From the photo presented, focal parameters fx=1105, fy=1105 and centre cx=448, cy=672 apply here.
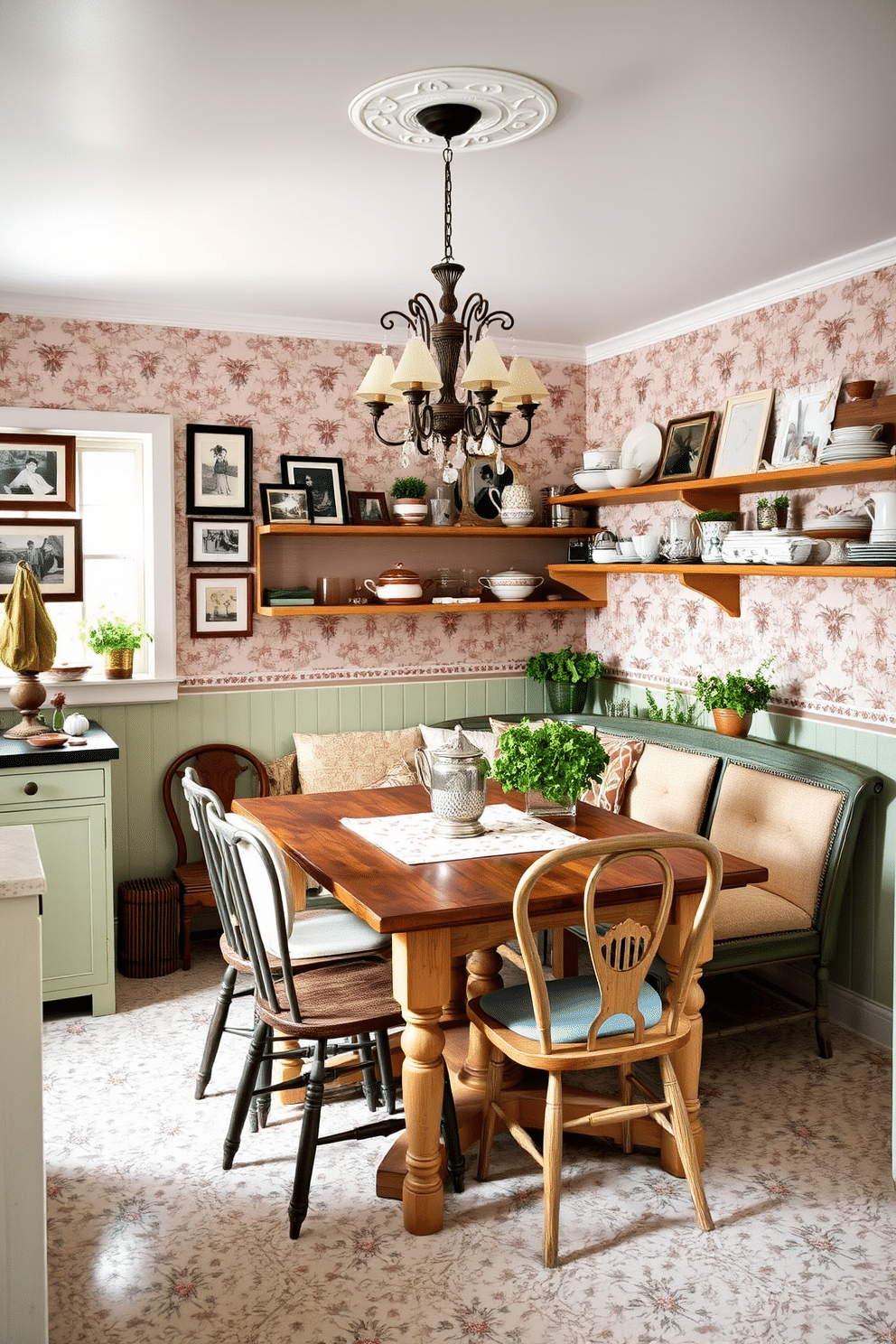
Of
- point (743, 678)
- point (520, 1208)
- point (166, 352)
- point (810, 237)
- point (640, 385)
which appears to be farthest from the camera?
point (640, 385)

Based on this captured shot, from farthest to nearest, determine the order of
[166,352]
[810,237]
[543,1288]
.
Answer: [166,352], [810,237], [543,1288]

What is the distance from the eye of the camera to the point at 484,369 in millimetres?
2650

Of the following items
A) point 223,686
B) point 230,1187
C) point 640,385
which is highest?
point 640,385

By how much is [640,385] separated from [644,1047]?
3.16m

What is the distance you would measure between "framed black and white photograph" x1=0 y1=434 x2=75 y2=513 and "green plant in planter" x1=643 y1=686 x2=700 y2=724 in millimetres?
Answer: 2506

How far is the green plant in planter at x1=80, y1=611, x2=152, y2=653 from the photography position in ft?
14.3

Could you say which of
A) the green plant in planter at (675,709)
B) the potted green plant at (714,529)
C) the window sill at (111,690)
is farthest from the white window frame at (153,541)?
the potted green plant at (714,529)

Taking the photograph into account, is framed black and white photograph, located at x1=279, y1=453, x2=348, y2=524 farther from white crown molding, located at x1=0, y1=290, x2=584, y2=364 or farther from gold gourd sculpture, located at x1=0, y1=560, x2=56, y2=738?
gold gourd sculpture, located at x1=0, y1=560, x2=56, y2=738

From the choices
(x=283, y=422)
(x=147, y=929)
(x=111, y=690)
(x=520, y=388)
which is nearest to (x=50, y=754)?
(x=111, y=690)

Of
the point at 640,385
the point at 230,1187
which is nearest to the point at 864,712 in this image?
the point at 640,385

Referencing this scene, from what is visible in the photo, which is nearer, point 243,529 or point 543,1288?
point 543,1288

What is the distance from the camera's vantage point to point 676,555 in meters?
4.19

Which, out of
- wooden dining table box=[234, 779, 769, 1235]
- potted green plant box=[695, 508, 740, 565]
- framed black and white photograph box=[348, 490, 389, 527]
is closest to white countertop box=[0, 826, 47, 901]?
wooden dining table box=[234, 779, 769, 1235]

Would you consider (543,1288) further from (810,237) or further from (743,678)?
(810,237)
